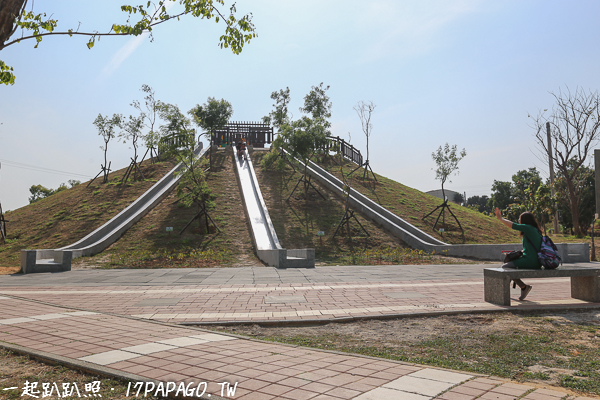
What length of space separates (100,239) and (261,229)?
7.35m

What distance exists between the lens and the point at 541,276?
7.02 m

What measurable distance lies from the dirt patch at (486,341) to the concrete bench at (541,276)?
70 centimetres

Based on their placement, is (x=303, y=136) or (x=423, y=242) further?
(x=303, y=136)

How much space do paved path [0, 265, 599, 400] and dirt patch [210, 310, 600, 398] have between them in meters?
0.38

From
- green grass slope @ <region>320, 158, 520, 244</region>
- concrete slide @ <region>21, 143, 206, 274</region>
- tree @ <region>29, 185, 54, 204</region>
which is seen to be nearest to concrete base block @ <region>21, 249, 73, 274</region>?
concrete slide @ <region>21, 143, 206, 274</region>

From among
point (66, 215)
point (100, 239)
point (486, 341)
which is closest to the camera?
point (486, 341)

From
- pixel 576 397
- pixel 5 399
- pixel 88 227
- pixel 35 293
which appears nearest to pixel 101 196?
pixel 88 227

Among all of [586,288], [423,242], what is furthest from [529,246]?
[423,242]

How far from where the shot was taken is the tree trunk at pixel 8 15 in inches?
154

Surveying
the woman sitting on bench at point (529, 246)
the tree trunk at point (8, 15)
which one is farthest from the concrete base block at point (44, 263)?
the woman sitting on bench at point (529, 246)

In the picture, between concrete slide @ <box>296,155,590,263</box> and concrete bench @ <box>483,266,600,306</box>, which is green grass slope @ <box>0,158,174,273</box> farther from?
concrete bench @ <box>483,266,600,306</box>

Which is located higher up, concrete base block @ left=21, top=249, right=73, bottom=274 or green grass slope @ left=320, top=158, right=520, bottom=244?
green grass slope @ left=320, top=158, right=520, bottom=244

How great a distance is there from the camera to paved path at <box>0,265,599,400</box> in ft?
10.5

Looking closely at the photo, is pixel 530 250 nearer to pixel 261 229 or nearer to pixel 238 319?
pixel 238 319
